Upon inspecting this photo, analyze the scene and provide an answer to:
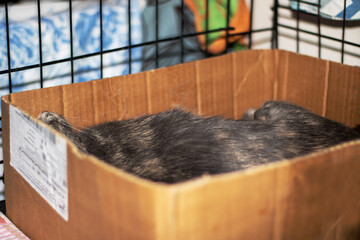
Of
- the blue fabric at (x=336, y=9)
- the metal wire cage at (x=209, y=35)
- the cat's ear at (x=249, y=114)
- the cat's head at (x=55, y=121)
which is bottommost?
the cat's ear at (x=249, y=114)

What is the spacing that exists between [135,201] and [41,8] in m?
0.87

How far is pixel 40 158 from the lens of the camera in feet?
3.05

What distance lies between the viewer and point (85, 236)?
820 millimetres

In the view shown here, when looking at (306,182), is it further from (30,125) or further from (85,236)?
(30,125)

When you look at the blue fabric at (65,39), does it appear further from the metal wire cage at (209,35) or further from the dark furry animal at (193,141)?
the dark furry animal at (193,141)

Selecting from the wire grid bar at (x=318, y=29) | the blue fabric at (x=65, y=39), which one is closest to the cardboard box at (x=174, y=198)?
the blue fabric at (x=65, y=39)

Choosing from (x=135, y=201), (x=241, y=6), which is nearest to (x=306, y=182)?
(x=135, y=201)

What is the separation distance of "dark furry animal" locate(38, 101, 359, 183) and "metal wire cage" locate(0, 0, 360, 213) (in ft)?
0.96

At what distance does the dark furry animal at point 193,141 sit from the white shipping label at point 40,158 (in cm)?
9

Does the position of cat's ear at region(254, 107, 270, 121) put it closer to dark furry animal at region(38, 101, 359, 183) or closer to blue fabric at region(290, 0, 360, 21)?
dark furry animal at region(38, 101, 359, 183)

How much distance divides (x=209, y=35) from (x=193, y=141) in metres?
0.71

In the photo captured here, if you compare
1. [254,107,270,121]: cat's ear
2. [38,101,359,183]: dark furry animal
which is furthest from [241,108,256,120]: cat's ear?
[38,101,359,183]: dark furry animal

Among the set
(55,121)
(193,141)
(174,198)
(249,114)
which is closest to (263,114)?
(249,114)

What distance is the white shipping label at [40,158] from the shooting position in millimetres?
852
